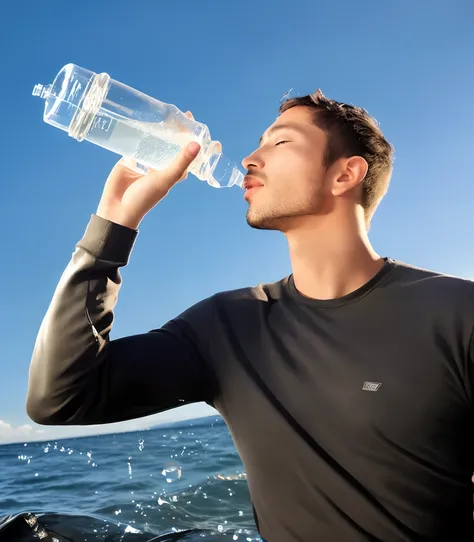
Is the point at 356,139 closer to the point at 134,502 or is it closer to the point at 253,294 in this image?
the point at 253,294

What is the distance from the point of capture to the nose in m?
2.23

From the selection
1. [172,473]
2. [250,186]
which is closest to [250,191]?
[250,186]

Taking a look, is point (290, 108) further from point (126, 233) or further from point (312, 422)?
point (312, 422)

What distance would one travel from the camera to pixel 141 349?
1.94 meters

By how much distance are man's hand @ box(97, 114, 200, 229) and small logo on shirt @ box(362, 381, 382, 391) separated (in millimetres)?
984

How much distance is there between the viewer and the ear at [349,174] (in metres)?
2.29

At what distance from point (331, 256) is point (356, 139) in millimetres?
697

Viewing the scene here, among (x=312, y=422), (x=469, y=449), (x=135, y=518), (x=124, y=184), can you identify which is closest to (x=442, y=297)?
(x=469, y=449)

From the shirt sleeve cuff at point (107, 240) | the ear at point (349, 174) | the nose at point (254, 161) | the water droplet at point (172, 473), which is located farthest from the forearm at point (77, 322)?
the water droplet at point (172, 473)

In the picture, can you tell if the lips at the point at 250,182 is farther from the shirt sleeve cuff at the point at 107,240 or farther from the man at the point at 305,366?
the shirt sleeve cuff at the point at 107,240

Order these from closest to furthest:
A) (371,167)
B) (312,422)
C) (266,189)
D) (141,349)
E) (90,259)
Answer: (90,259) < (312,422) < (141,349) < (266,189) < (371,167)

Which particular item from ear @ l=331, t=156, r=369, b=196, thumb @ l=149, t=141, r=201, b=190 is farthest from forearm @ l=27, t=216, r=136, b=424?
ear @ l=331, t=156, r=369, b=196

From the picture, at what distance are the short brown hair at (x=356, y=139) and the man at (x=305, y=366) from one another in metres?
0.24

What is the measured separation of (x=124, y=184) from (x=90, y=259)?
419 millimetres
